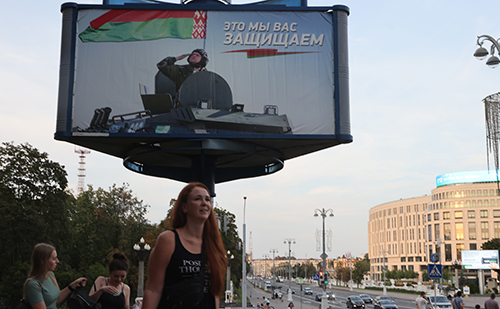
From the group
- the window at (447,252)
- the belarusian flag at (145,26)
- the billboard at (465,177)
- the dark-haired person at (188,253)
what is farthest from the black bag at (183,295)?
the window at (447,252)

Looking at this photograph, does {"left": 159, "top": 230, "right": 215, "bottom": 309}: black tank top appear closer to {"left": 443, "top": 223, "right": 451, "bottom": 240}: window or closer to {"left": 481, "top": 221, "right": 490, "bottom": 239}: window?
{"left": 481, "top": 221, "right": 490, "bottom": 239}: window

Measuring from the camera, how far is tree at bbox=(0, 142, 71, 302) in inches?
1531

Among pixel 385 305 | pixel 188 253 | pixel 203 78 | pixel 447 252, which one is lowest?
pixel 385 305

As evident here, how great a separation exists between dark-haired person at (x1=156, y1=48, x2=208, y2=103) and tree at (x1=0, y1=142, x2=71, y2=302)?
60.4 ft

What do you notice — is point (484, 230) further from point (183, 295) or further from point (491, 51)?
point (183, 295)

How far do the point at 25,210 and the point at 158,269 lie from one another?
1569 inches

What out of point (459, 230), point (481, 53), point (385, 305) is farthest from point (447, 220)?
point (481, 53)

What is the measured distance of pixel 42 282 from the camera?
497cm

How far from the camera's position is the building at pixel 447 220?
127 metres

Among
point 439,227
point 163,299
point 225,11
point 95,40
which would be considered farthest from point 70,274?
point 439,227

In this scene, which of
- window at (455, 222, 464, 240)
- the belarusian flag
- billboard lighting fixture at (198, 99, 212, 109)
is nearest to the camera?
billboard lighting fixture at (198, 99, 212, 109)

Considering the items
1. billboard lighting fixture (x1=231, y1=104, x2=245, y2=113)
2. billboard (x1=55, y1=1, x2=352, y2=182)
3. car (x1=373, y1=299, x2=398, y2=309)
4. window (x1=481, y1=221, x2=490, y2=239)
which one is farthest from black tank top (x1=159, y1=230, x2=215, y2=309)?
window (x1=481, y1=221, x2=490, y2=239)

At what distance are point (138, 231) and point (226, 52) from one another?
107 feet

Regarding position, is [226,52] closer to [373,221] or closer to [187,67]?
[187,67]
